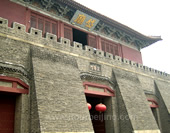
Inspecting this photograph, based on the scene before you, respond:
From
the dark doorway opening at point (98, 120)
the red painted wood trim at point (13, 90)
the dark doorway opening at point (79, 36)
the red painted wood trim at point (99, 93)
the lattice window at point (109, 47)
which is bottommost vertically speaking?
the dark doorway opening at point (98, 120)

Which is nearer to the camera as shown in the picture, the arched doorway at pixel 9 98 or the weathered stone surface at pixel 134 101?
the arched doorway at pixel 9 98

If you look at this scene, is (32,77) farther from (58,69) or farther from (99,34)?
(99,34)

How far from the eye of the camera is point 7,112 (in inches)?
260

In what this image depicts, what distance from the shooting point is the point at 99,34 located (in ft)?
39.4

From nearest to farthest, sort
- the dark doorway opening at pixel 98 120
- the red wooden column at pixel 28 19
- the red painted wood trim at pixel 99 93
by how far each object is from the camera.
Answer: the red painted wood trim at pixel 99 93
the red wooden column at pixel 28 19
the dark doorway opening at pixel 98 120

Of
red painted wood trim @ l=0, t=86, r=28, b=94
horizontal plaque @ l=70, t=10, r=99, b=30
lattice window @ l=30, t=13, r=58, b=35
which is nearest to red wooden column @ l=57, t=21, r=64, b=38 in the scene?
lattice window @ l=30, t=13, r=58, b=35

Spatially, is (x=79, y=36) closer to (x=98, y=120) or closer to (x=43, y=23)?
(x=43, y=23)

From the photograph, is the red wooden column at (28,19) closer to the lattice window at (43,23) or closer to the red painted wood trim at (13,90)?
the lattice window at (43,23)

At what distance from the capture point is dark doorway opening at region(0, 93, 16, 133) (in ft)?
21.1

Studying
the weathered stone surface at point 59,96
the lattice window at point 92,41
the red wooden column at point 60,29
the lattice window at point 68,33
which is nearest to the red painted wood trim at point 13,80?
the weathered stone surface at point 59,96

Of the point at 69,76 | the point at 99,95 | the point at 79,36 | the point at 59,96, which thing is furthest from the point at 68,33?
the point at 59,96

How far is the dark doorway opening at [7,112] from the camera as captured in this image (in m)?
6.42

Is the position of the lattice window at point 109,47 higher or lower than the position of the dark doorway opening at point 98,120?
higher

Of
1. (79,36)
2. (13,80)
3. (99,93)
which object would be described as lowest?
(99,93)
